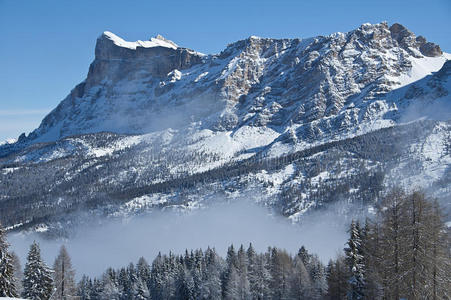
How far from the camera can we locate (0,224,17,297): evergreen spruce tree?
1746 inches

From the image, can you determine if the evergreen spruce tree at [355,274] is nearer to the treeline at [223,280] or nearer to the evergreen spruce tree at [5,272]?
the evergreen spruce tree at [5,272]

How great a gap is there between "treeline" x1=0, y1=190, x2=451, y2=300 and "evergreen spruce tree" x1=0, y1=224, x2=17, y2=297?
2 centimetres

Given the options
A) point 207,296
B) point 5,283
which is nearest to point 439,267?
point 5,283

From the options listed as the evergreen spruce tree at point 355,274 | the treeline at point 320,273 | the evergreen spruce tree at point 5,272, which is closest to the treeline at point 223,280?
the treeline at point 320,273

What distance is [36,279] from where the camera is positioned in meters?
55.7

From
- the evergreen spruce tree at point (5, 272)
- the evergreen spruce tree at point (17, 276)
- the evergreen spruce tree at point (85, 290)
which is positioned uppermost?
the evergreen spruce tree at point (5, 272)

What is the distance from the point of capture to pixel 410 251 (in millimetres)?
35219

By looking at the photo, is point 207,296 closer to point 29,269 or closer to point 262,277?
point 262,277

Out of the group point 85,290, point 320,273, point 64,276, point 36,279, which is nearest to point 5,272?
point 36,279

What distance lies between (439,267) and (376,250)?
5.47m

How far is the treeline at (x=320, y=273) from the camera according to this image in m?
35.3

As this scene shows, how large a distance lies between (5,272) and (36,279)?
11.4m

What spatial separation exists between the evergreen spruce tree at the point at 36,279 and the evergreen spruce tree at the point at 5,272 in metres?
9.00

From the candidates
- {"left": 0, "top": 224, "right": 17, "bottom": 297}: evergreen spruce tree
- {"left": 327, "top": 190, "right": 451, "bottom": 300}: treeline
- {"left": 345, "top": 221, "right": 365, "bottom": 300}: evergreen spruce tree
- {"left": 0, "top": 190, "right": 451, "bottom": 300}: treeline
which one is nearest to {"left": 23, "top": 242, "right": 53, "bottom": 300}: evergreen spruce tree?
{"left": 0, "top": 190, "right": 451, "bottom": 300}: treeline
